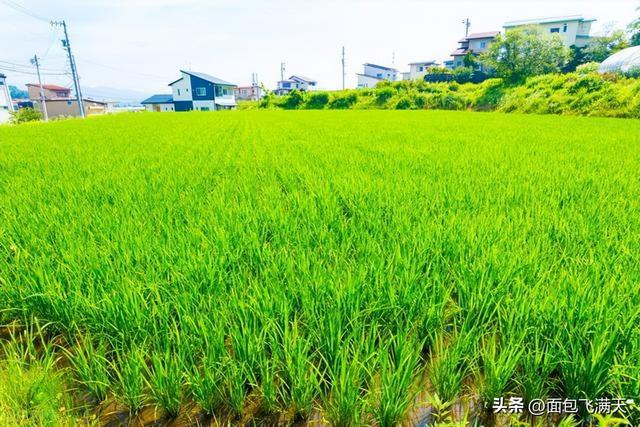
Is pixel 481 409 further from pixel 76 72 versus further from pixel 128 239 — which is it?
pixel 76 72

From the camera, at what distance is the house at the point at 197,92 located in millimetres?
43281

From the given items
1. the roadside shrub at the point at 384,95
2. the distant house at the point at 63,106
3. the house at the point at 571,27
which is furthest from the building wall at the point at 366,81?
the distant house at the point at 63,106

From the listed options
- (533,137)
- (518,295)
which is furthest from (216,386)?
(533,137)

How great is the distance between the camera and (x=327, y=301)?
4.76ft

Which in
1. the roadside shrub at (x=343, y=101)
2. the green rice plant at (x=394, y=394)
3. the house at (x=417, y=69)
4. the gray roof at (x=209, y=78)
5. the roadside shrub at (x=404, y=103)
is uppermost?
the house at (x=417, y=69)

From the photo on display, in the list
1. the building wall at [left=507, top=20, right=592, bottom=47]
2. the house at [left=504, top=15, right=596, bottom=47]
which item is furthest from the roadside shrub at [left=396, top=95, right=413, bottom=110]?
the building wall at [left=507, top=20, right=592, bottom=47]

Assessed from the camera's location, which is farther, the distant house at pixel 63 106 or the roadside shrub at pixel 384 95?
the distant house at pixel 63 106

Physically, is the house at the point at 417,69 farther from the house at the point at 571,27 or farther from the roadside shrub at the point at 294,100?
the roadside shrub at the point at 294,100

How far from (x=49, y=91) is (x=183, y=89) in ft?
90.4

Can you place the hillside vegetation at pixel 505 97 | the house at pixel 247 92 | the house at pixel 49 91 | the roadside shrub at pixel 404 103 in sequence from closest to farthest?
1. the hillside vegetation at pixel 505 97
2. the roadside shrub at pixel 404 103
3. the house at pixel 49 91
4. the house at pixel 247 92

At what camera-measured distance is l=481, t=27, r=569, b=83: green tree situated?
24.9 meters

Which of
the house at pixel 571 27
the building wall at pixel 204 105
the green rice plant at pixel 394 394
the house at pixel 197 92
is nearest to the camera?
the green rice plant at pixel 394 394

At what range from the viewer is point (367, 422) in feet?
3.57

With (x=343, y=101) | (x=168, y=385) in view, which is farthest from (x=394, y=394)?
(x=343, y=101)
